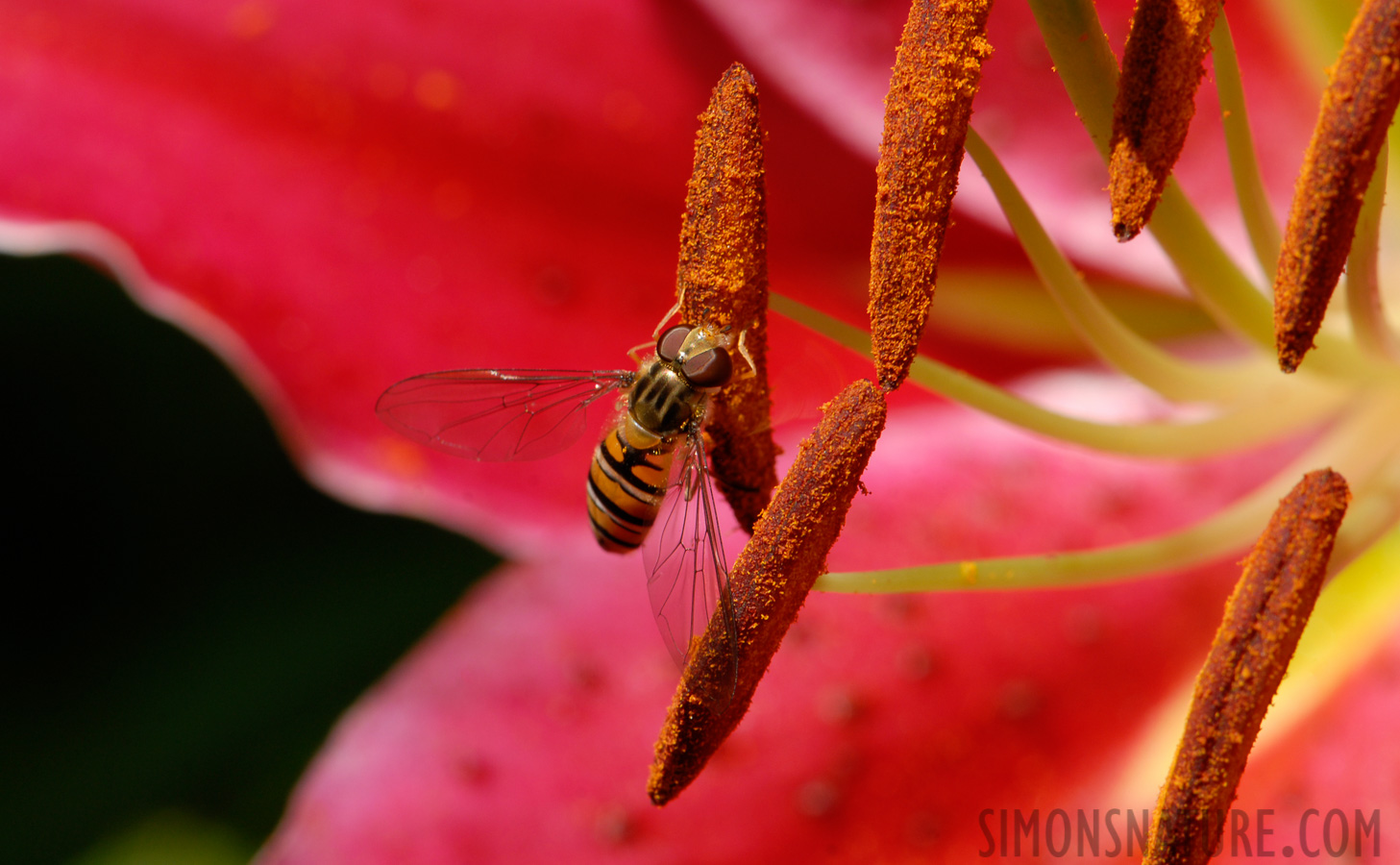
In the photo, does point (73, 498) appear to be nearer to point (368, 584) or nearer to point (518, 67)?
point (368, 584)

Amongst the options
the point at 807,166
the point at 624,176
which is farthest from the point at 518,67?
the point at 807,166

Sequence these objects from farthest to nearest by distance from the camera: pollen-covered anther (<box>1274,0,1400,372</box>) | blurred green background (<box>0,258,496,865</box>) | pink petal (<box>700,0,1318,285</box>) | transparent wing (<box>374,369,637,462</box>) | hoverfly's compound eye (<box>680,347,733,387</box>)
→ blurred green background (<box>0,258,496,865</box>) → pink petal (<box>700,0,1318,285</box>) → transparent wing (<box>374,369,637,462</box>) → hoverfly's compound eye (<box>680,347,733,387</box>) → pollen-covered anther (<box>1274,0,1400,372</box>)

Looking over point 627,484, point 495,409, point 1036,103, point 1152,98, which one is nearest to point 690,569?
point 627,484

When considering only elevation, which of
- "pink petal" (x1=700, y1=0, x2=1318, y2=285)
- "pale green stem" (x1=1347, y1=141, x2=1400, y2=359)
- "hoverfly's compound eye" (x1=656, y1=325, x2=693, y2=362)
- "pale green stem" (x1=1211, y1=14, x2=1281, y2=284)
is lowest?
"hoverfly's compound eye" (x1=656, y1=325, x2=693, y2=362)

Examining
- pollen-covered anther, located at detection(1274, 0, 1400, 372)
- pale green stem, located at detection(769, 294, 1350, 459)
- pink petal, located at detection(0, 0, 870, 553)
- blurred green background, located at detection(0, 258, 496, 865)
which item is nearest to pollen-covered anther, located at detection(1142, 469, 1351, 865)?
pollen-covered anther, located at detection(1274, 0, 1400, 372)

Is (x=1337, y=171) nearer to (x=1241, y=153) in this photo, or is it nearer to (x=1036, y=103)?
(x=1241, y=153)

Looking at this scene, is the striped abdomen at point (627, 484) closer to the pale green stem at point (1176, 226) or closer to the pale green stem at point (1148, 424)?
the pale green stem at point (1148, 424)

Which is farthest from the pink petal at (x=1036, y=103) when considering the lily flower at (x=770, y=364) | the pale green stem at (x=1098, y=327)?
the pale green stem at (x=1098, y=327)

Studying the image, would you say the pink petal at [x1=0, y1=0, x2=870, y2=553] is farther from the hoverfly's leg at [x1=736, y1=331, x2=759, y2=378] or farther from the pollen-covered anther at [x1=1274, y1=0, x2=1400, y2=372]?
the pollen-covered anther at [x1=1274, y1=0, x2=1400, y2=372]
